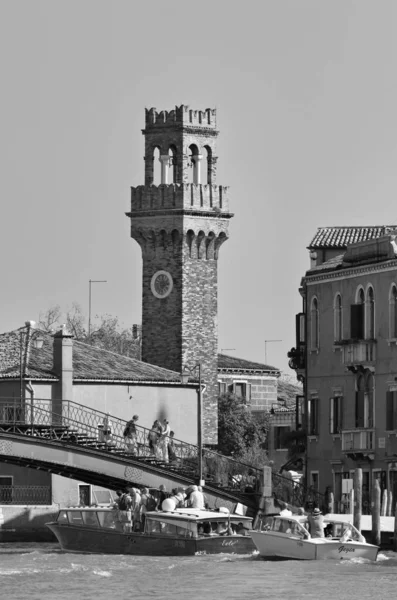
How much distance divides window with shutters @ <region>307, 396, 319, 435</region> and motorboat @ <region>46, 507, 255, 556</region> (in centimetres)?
1318

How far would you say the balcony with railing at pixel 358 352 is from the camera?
89.9m

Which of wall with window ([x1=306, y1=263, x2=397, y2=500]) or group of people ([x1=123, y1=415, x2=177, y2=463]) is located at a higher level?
wall with window ([x1=306, y1=263, x2=397, y2=500])

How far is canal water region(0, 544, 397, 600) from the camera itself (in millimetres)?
66562

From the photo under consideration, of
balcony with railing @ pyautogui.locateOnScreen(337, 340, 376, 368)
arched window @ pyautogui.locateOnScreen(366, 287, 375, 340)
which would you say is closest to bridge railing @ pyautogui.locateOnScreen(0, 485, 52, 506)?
balcony with railing @ pyautogui.locateOnScreen(337, 340, 376, 368)

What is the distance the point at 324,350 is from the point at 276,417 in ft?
113

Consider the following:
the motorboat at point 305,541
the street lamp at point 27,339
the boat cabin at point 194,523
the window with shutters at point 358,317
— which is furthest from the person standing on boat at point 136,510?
the street lamp at point 27,339

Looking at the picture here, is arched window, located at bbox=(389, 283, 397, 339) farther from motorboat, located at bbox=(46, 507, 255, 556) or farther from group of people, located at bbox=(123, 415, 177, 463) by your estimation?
motorboat, located at bbox=(46, 507, 255, 556)

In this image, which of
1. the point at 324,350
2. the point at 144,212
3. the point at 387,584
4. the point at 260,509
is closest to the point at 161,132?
the point at 144,212

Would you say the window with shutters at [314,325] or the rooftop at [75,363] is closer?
the window with shutters at [314,325]

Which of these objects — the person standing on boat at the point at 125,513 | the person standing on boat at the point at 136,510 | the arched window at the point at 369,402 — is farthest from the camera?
the arched window at the point at 369,402

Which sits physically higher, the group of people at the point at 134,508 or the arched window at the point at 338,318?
the arched window at the point at 338,318

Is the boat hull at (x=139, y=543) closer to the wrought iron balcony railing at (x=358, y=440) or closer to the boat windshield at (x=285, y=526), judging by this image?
the boat windshield at (x=285, y=526)

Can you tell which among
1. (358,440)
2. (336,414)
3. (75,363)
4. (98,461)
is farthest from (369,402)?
(75,363)

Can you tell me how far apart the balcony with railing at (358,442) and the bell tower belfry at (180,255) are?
110 ft
